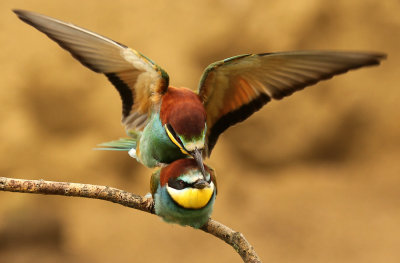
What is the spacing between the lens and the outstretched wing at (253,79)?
92 cm

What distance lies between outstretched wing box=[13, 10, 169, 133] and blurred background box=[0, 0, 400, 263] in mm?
1352

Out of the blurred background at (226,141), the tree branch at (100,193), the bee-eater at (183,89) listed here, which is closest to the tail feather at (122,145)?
the bee-eater at (183,89)

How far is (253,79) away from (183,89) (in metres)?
0.14

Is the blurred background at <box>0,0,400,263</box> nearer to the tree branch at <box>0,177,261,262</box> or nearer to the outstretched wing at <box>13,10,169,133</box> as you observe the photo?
the outstretched wing at <box>13,10,169,133</box>

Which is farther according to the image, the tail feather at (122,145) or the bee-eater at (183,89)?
the tail feather at (122,145)

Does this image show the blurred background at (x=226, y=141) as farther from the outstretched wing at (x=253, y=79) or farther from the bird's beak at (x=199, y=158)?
the bird's beak at (x=199, y=158)

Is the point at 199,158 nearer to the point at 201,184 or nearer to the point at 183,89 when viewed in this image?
the point at 201,184

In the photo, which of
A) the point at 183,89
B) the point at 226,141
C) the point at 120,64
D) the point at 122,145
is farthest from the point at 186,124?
the point at 226,141

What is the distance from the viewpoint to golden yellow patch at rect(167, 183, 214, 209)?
34.9 inches

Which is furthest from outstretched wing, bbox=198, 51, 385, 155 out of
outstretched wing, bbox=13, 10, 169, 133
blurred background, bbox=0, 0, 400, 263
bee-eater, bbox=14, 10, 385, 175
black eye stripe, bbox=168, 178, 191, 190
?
blurred background, bbox=0, 0, 400, 263

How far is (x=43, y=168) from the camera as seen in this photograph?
8.07 feet

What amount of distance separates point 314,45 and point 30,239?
1585 mm

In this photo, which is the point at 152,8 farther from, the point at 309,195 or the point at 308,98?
the point at 309,195

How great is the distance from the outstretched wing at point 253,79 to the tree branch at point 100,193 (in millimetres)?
246
